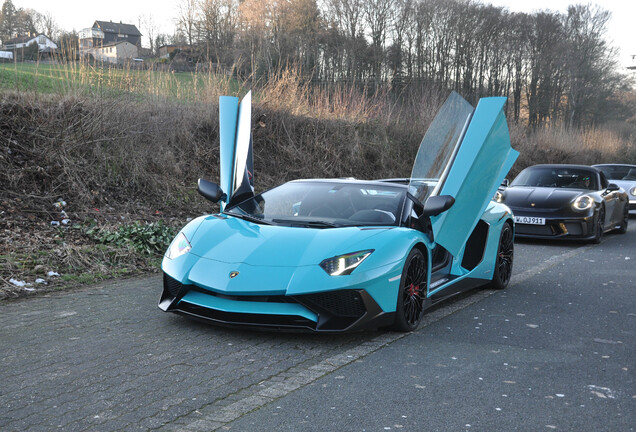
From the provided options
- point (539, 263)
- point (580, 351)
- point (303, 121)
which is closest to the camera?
point (580, 351)

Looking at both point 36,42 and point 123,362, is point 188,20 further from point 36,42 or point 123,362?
point 123,362

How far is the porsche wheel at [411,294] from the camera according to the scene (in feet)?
16.1

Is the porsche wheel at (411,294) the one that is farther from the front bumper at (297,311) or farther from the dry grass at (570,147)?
the dry grass at (570,147)

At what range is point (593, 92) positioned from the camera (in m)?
50.2

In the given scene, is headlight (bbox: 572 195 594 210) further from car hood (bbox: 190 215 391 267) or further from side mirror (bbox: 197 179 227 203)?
side mirror (bbox: 197 179 227 203)

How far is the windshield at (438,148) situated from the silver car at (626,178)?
1294 centimetres

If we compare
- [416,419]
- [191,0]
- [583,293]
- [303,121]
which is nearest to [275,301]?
[416,419]

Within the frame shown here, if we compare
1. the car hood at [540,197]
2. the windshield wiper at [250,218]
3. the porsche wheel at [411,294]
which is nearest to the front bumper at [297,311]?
the porsche wheel at [411,294]

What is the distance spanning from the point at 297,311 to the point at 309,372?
1.84ft

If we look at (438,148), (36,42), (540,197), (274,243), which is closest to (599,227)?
(540,197)

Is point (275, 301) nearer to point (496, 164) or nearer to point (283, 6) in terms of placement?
point (496, 164)

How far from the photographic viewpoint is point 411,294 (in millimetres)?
5133

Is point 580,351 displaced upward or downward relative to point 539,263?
upward

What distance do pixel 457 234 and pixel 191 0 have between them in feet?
48.1
